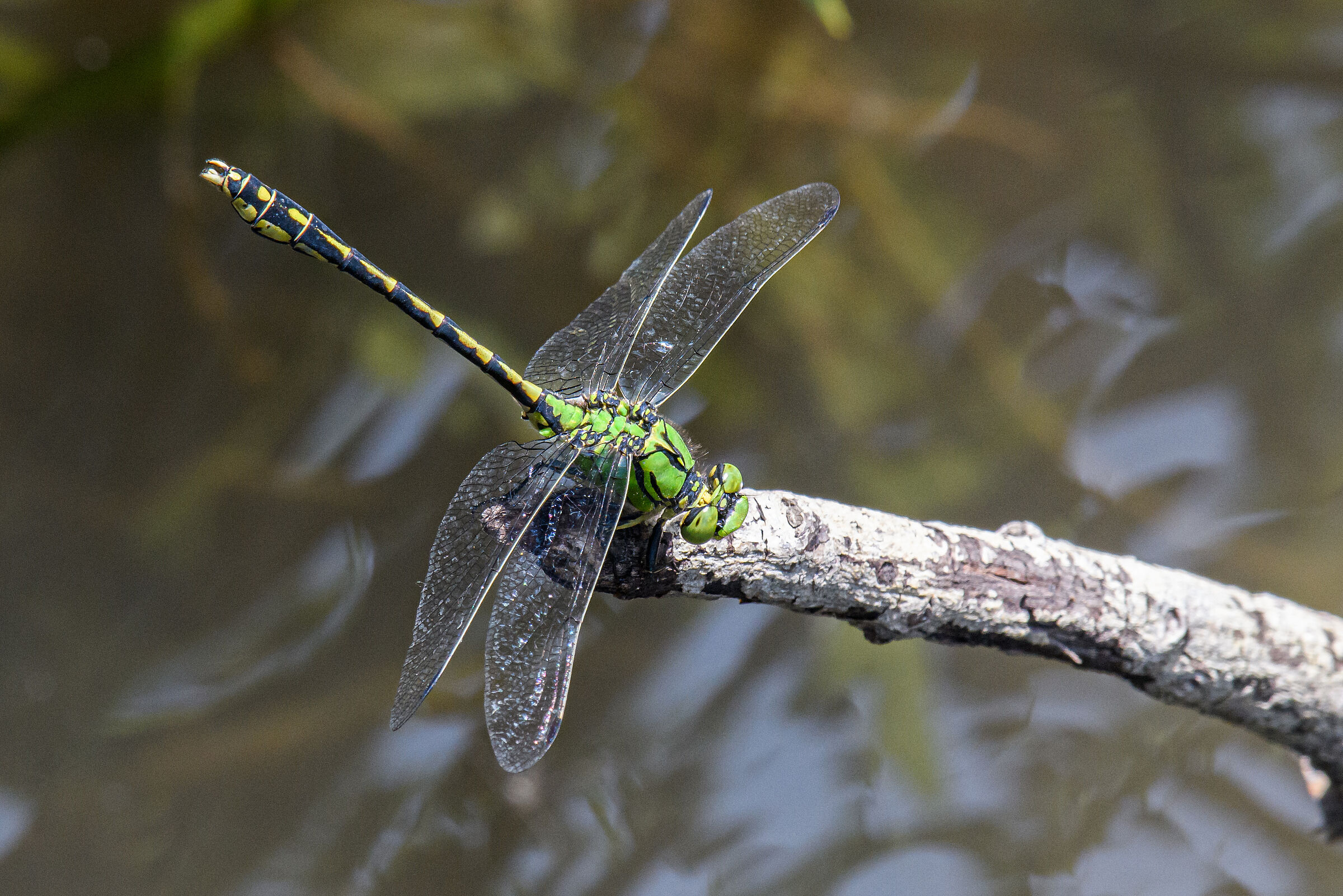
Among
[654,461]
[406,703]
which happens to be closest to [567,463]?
[654,461]

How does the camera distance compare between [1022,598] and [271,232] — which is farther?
[271,232]

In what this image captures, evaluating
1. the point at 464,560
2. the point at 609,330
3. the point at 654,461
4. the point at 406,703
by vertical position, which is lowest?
the point at 406,703

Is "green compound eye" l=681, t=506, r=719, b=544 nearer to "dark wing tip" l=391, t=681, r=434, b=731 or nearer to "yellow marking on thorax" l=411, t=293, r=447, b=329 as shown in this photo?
"dark wing tip" l=391, t=681, r=434, b=731

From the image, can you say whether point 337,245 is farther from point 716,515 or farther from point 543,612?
point 716,515

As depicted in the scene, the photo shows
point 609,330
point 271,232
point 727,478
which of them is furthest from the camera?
point 609,330

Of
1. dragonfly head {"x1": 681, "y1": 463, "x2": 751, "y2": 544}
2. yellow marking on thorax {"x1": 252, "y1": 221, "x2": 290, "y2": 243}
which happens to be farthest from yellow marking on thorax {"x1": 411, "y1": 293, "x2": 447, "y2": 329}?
dragonfly head {"x1": 681, "y1": 463, "x2": 751, "y2": 544}
